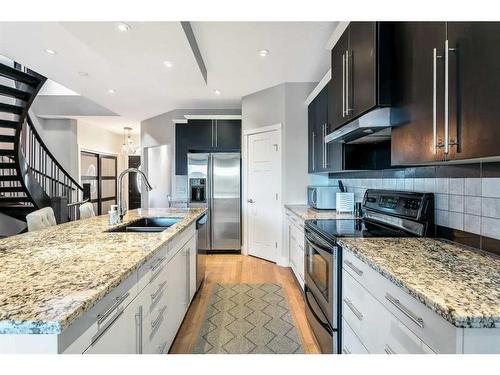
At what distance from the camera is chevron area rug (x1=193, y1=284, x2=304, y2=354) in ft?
6.61

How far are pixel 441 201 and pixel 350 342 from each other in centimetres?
101

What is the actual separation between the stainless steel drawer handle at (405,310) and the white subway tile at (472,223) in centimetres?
72

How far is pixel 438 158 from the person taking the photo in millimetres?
1185

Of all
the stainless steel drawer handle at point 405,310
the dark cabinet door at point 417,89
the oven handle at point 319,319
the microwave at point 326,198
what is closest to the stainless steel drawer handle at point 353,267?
the stainless steel drawer handle at point 405,310

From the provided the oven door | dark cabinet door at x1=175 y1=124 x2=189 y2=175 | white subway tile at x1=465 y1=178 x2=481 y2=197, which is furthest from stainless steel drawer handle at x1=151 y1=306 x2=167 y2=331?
dark cabinet door at x1=175 y1=124 x2=189 y2=175

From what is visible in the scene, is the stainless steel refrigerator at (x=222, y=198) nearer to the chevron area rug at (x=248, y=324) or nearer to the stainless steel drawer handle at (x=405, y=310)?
the chevron area rug at (x=248, y=324)

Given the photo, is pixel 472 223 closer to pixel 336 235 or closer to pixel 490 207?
pixel 490 207

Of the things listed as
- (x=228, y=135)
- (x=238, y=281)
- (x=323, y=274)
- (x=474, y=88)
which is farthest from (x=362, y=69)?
(x=228, y=135)

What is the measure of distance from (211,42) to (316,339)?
295 cm

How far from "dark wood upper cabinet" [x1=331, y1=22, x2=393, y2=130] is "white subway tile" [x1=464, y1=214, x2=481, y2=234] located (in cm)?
75

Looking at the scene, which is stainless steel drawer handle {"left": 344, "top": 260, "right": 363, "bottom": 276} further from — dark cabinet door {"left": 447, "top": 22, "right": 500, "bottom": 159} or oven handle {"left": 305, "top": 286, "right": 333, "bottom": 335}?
dark cabinet door {"left": 447, "top": 22, "right": 500, "bottom": 159}

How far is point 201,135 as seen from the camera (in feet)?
16.3
